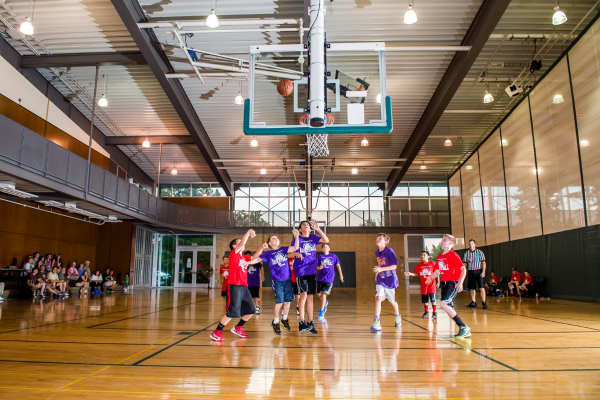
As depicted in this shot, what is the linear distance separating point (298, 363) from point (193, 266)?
23536 mm

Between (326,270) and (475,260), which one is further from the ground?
(475,260)

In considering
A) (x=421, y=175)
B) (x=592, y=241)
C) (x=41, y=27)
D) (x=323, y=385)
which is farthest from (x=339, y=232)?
(x=323, y=385)

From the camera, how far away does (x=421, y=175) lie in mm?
26938

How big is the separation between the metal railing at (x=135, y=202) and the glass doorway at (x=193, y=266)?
2.78m

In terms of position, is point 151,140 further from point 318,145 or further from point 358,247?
point 358,247

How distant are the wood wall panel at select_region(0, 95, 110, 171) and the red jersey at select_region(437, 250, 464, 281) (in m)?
14.6

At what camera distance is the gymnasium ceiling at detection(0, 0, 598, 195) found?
39.3 ft

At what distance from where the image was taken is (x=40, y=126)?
50.0 ft

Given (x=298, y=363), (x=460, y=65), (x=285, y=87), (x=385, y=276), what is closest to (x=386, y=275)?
(x=385, y=276)

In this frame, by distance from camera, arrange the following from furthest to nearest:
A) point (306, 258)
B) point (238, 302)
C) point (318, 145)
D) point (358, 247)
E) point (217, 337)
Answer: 1. point (358, 247)
2. point (318, 145)
3. point (306, 258)
4. point (238, 302)
5. point (217, 337)

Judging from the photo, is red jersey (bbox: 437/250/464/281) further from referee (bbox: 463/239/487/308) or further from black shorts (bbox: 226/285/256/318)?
referee (bbox: 463/239/487/308)

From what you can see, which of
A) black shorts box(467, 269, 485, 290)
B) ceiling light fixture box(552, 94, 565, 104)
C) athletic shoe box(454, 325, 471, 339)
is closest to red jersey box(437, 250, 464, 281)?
athletic shoe box(454, 325, 471, 339)

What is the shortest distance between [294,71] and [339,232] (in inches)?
762

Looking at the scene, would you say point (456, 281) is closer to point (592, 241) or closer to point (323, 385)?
point (323, 385)
